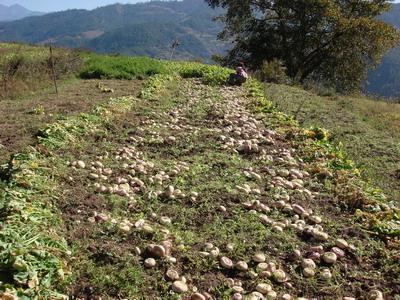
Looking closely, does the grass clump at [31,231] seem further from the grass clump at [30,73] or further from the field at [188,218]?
the grass clump at [30,73]

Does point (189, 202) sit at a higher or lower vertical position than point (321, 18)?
lower

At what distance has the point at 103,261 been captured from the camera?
16.5 feet

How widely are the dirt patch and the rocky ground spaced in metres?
1.27

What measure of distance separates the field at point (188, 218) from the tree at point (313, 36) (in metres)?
21.6

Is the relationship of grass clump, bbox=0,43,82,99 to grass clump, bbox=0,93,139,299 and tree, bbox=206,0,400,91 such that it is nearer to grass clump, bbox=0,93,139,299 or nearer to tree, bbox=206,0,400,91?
grass clump, bbox=0,93,139,299

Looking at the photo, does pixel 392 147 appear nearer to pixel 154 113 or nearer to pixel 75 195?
pixel 154 113

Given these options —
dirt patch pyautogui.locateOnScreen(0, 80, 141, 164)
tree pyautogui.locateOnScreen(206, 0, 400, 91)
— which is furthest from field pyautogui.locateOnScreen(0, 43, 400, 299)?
tree pyautogui.locateOnScreen(206, 0, 400, 91)

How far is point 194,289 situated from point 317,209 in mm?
2887

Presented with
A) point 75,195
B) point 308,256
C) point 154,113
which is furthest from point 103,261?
point 154,113

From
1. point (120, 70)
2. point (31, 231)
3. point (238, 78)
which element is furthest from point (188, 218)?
point (120, 70)

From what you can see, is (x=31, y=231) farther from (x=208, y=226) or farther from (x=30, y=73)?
(x=30, y=73)

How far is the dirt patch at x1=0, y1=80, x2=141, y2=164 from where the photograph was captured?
901 cm

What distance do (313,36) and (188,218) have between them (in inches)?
1123

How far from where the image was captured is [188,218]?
6.28 m
